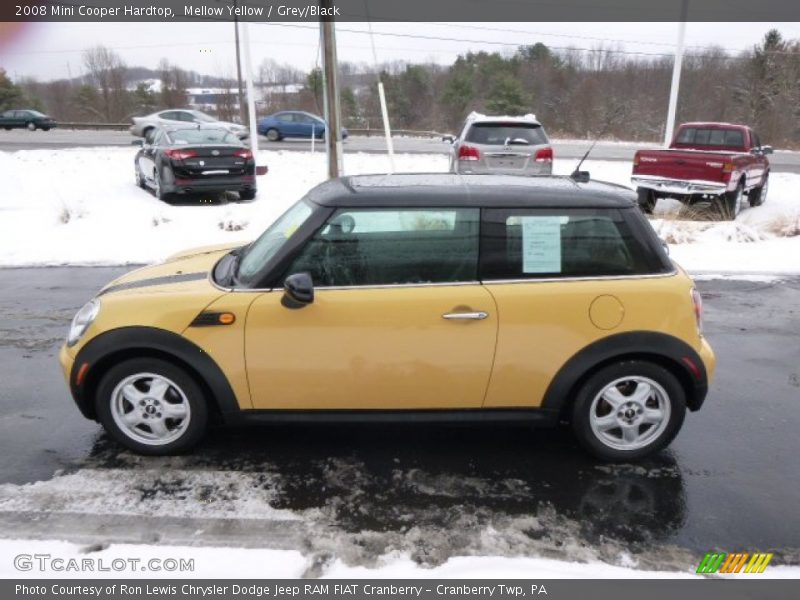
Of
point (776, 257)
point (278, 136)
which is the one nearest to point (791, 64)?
point (278, 136)

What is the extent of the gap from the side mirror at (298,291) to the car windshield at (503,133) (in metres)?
8.75

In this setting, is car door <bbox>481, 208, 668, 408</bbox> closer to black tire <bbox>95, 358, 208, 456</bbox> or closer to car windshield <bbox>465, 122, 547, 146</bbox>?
black tire <bbox>95, 358, 208, 456</bbox>

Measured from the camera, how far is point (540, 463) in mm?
3664

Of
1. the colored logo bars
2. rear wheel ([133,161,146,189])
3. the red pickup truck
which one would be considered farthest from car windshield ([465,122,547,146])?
the colored logo bars

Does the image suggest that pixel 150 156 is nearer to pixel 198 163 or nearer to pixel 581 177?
pixel 198 163

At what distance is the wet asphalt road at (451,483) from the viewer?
9.80 feet

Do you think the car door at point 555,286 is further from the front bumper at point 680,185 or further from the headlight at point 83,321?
the front bumper at point 680,185

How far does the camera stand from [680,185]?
1173cm

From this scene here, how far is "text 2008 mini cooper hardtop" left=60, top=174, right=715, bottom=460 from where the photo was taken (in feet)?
11.2

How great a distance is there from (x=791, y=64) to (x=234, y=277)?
53229mm

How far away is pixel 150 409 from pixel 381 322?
1435mm

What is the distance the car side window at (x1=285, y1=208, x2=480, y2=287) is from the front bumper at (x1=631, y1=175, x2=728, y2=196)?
31.7ft
